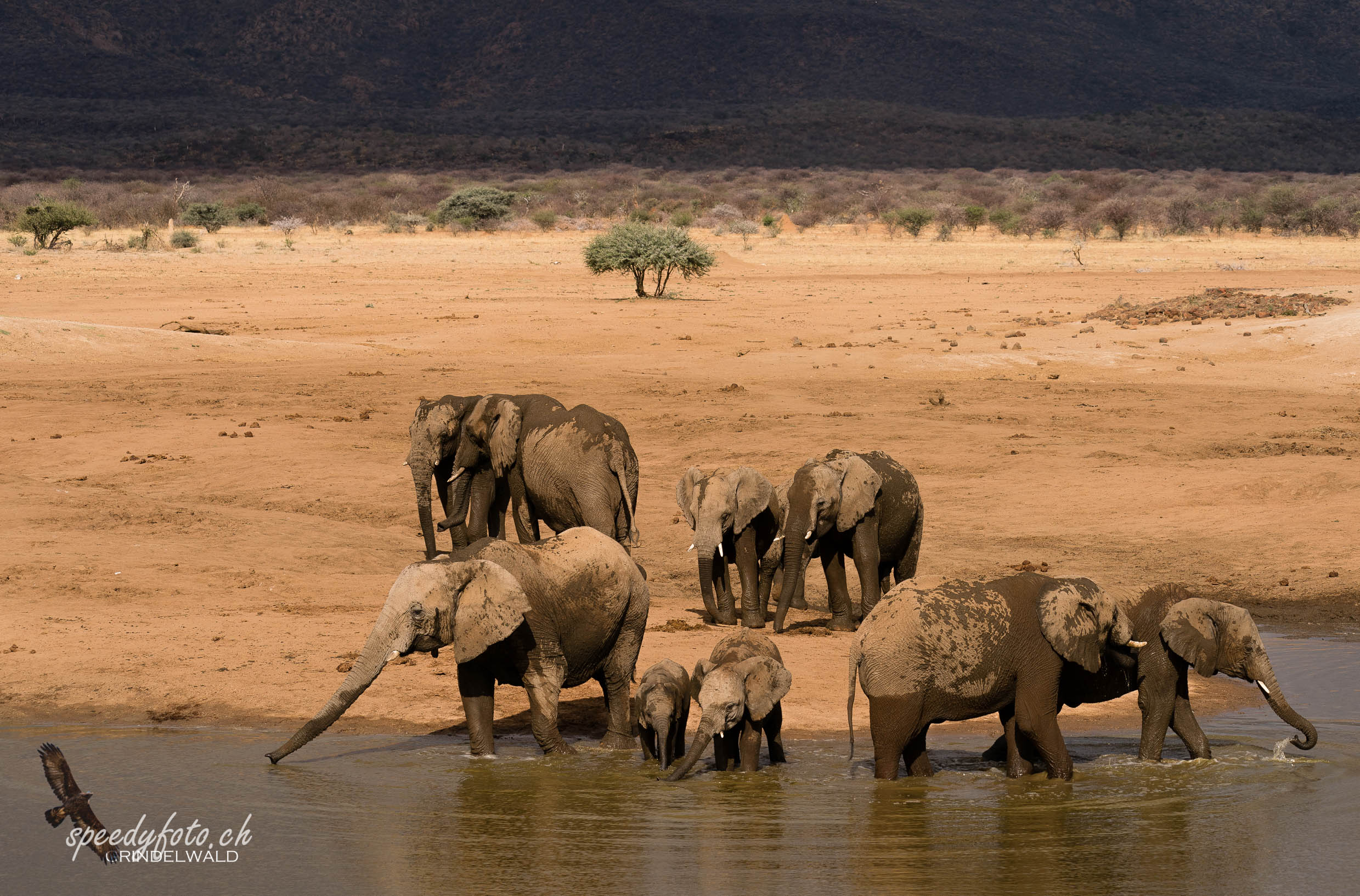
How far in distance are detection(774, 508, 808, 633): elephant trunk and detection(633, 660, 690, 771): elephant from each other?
8.72ft

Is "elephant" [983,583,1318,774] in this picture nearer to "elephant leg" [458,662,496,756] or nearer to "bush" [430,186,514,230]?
"elephant leg" [458,662,496,756]

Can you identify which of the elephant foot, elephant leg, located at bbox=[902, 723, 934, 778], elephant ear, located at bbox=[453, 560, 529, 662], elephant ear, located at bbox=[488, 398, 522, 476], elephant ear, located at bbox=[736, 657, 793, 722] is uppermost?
elephant ear, located at bbox=[488, 398, 522, 476]

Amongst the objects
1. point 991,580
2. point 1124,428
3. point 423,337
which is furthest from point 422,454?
point 423,337

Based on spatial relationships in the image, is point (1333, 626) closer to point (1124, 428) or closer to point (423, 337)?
point (1124, 428)

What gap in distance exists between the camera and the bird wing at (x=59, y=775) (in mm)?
7539

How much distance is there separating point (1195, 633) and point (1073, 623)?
31.0 inches

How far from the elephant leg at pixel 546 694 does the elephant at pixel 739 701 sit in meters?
0.76

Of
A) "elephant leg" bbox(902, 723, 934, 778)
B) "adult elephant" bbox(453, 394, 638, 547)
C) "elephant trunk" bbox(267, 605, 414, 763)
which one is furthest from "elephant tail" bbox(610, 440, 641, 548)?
"elephant trunk" bbox(267, 605, 414, 763)

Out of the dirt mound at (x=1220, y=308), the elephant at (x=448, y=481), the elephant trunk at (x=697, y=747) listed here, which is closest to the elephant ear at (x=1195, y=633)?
the elephant trunk at (x=697, y=747)

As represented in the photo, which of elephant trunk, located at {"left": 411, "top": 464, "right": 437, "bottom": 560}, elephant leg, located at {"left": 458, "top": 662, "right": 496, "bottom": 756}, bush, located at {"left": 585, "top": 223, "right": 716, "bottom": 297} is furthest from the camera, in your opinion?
bush, located at {"left": 585, "top": 223, "right": 716, "bottom": 297}

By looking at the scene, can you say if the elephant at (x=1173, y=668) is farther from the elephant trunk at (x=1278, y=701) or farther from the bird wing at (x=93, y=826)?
the bird wing at (x=93, y=826)

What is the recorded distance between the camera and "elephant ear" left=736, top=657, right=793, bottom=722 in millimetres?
8609

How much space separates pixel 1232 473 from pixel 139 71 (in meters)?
120

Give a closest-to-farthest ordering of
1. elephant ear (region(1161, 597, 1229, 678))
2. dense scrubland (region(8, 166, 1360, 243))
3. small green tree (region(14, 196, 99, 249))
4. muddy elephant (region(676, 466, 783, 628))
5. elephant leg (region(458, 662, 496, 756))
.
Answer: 1. elephant ear (region(1161, 597, 1229, 678))
2. elephant leg (region(458, 662, 496, 756))
3. muddy elephant (region(676, 466, 783, 628))
4. small green tree (region(14, 196, 99, 249))
5. dense scrubland (region(8, 166, 1360, 243))
